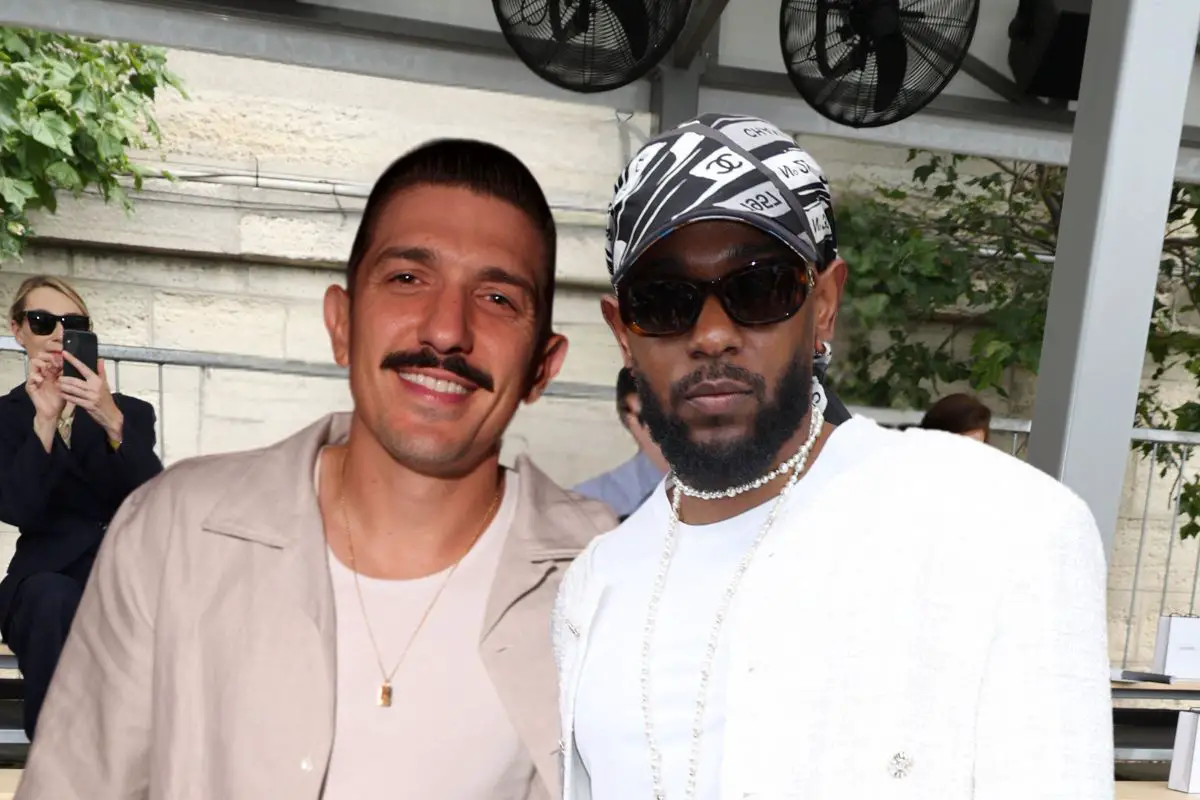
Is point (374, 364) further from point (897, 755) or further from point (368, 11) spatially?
point (368, 11)

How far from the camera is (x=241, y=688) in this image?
149 cm

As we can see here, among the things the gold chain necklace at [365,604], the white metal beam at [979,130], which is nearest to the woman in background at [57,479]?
the gold chain necklace at [365,604]

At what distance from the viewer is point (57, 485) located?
10.5 ft

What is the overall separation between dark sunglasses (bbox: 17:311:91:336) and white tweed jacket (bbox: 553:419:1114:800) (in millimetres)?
3074

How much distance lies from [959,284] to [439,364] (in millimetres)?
5988

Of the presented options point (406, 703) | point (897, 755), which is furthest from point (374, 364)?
point (897, 755)

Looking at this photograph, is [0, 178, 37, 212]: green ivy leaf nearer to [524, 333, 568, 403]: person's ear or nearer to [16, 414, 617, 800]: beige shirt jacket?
[16, 414, 617, 800]: beige shirt jacket

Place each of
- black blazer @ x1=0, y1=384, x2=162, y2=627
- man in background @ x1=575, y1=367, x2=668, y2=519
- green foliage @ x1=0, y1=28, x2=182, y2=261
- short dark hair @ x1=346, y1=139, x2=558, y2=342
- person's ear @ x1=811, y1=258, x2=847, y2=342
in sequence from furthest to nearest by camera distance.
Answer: green foliage @ x1=0, y1=28, x2=182, y2=261, man in background @ x1=575, y1=367, x2=668, y2=519, black blazer @ x1=0, y1=384, x2=162, y2=627, short dark hair @ x1=346, y1=139, x2=558, y2=342, person's ear @ x1=811, y1=258, x2=847, y2=342

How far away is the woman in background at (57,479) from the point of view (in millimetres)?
3031

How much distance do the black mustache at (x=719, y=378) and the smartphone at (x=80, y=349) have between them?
271cm

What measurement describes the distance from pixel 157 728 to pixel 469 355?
0.69 m

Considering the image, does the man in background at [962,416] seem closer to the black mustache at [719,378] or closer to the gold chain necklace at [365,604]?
the gold chain necklace at [365,604]

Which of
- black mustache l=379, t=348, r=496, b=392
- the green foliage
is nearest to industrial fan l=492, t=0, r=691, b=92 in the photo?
black mustache l=379, t=348, r=496, b=392

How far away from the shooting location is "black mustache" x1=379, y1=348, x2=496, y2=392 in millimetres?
1554
